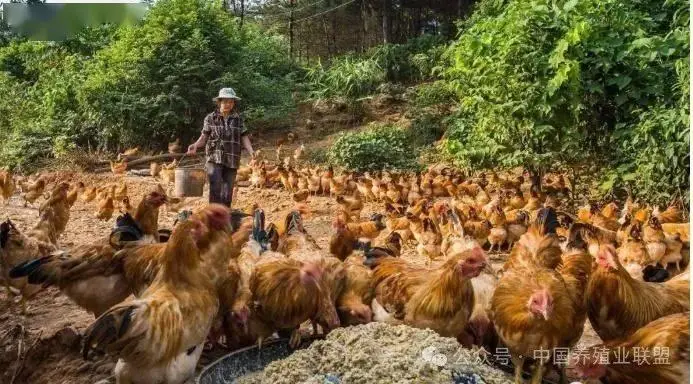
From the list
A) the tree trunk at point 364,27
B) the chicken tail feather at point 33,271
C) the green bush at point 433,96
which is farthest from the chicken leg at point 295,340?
the tree trunk at point 364,27

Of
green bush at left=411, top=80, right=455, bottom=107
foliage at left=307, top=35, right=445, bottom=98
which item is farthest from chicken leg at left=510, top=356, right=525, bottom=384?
foliage at left=307, top=35, right=445, bottom=98

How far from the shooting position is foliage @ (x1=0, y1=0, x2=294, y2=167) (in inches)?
763

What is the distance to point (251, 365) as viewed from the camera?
3861 millimetres

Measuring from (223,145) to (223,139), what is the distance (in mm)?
81

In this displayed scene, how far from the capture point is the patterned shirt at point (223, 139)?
7.83 metres

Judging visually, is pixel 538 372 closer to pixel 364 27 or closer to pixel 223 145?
pixel 223 145

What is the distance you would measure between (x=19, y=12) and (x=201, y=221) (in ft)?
9.90

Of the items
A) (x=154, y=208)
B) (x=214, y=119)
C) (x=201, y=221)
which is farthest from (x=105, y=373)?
(x=214, y=119)

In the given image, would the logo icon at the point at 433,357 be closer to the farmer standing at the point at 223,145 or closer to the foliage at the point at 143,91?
the farmer standing at the point at 223,145

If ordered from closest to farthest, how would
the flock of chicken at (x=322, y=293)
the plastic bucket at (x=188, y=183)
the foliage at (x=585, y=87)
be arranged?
1. the flock of chicken at (x=322, y=293)
2. the foliage at (x=585, y=87)
3. the plastic bucket at (x=188, y=183)

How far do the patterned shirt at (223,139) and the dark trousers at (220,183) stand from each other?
0.32ft

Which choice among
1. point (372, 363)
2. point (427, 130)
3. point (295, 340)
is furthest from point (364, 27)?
point (372, 363)

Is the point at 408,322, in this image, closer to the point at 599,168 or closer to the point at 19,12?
the point at 19,12

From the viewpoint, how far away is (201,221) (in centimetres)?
420
